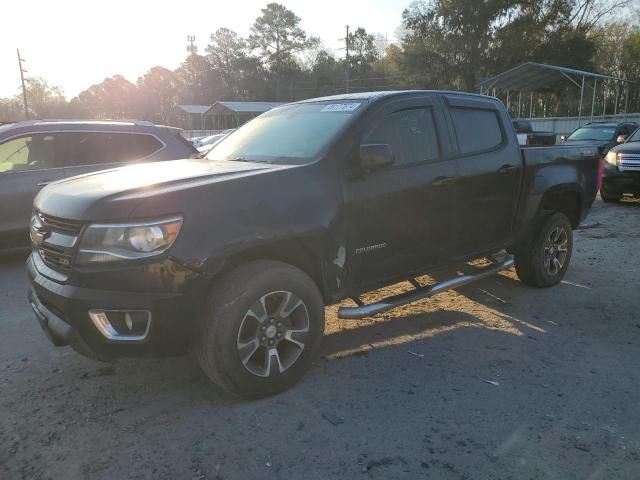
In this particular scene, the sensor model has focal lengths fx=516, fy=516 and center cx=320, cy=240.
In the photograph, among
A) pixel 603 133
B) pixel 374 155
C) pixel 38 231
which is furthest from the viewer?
pixel 603 133

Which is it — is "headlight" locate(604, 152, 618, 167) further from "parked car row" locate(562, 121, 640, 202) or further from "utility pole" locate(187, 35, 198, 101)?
"utility pole" locate(187, 35, 198, 101)

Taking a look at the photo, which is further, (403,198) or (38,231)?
(403,198)

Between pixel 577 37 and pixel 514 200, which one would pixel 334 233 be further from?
pixel 577 37

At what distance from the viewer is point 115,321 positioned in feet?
9.33

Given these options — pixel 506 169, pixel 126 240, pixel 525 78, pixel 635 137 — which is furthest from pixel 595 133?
pixel 126 240

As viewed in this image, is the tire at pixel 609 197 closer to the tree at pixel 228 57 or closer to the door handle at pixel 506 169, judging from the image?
the door handle at pixel 506 169

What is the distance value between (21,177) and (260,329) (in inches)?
188

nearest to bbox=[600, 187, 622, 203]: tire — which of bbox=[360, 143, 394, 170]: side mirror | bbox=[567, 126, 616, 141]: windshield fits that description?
bbox=[567, 126, 616, 141]: windshield

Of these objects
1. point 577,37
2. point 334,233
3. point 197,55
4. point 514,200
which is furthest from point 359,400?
point 197,55

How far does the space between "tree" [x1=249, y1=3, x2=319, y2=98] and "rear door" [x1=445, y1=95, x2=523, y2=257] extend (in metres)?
71.7

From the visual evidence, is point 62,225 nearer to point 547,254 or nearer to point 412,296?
point 412,296

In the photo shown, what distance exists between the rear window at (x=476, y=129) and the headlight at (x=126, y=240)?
105 inches

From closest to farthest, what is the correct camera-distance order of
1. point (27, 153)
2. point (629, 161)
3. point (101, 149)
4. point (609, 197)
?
point (27, 153) → point (101, 149) → point (629, 161) → point (609, 197)

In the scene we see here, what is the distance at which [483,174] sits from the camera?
14.7ft
